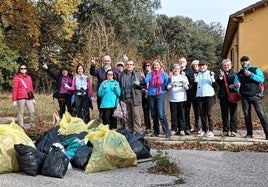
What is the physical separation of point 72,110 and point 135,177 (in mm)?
5910

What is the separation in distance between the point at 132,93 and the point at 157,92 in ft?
1.95

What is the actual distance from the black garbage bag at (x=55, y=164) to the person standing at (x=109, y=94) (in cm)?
382

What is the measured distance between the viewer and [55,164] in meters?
7.10

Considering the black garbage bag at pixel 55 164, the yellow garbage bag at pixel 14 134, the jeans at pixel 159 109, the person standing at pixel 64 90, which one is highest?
the person standing at pixel 64 90

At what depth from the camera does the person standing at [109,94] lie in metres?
11.0

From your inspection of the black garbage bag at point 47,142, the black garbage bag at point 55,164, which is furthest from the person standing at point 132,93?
the black garbage bag at point 55,164

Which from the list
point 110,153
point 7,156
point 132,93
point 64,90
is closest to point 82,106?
point 64,90

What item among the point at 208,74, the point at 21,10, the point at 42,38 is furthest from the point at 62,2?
the point at 208,74

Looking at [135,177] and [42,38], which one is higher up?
[42,38]

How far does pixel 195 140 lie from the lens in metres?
10.4

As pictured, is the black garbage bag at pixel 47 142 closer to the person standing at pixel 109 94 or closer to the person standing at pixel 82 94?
the person standing at pixel 109 94

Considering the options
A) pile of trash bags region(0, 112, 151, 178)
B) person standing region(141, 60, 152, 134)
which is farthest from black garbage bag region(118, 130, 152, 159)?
person standing region(141, 60, 152, 134)

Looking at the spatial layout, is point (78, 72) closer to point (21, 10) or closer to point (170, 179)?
point (170, 179)

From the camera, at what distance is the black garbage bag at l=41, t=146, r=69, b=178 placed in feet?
23.0
